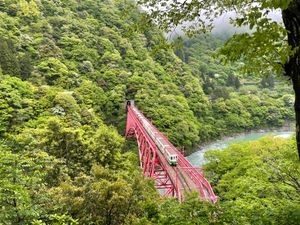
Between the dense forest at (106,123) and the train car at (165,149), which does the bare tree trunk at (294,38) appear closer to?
the dense forest at (106,123)

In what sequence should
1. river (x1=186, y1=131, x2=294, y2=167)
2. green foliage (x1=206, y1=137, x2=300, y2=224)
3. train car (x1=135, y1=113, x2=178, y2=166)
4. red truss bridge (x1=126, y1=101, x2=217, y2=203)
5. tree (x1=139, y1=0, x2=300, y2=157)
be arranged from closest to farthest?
tree (x1=139, y1=0, x2=300, y2=157) → green foliage (x1=206, y1=137, x2=300, y2=224) → red truss bridge (x1=126, y1=101, x2=217, y2=203) → train car (x1=135, y1=113, x2=178, y2=166) → river (x1=186, y1=131, x2=294, y2=167)

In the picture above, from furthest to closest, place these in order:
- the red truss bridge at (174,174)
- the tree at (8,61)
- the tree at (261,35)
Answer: the tree at (8,61), the red truss bridge at (174,174), the tree at (261,35)

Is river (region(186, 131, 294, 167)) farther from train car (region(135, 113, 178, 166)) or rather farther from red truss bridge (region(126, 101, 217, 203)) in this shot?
red truss bridge (region(126, 101, 217, 203))

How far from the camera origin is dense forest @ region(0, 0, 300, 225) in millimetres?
4738

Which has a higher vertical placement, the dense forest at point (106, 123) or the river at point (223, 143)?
the dense forest at point (106, 123)

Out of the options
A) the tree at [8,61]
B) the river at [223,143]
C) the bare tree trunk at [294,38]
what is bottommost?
the river at [223,143]

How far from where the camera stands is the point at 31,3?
34.8m

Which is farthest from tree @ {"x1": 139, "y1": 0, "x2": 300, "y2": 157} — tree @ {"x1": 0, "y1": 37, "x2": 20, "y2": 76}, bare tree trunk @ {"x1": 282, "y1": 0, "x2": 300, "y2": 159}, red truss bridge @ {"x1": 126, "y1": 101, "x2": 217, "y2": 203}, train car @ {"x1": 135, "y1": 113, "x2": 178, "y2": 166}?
tree @ {"x1": 0, "y1": 37, "x2": 20, "y2": 76}

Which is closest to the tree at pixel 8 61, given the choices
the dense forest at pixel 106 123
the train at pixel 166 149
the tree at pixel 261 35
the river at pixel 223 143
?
the dense forest at pixel 106 123

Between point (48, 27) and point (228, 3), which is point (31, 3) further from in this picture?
point (228, 3)

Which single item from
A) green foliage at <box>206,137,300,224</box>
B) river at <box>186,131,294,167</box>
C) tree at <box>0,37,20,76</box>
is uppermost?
tree at <box>0,37,20,76</box>

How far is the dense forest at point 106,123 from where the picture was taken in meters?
4.74

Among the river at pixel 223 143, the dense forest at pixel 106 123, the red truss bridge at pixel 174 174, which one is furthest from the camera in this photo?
the river at pixel 223 143

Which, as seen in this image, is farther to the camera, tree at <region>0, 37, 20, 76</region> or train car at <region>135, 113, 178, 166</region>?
tree at <region>0, 37, 20, 76</region>
